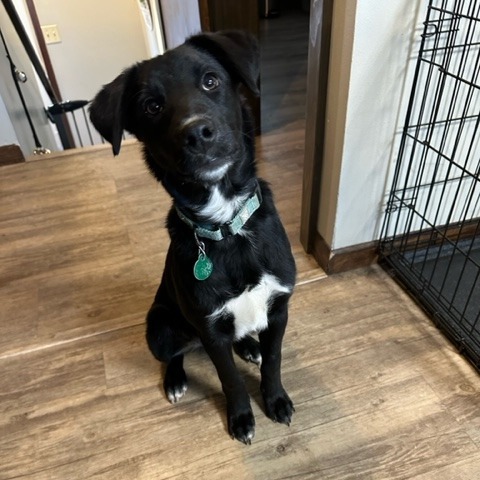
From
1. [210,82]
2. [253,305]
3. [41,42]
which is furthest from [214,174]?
[41,42]

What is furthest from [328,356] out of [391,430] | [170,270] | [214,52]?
[214,52]

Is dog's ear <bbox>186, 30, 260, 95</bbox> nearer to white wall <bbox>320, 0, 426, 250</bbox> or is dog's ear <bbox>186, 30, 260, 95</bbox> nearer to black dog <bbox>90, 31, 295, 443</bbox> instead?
black dog <bbox>90, 31, 295, 443</bbox>

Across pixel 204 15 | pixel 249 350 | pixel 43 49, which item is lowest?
pixel 43 49

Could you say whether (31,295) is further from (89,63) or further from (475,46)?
(89,63)

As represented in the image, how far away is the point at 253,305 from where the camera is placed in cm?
104

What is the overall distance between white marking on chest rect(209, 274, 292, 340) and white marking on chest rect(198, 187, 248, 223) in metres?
0.17

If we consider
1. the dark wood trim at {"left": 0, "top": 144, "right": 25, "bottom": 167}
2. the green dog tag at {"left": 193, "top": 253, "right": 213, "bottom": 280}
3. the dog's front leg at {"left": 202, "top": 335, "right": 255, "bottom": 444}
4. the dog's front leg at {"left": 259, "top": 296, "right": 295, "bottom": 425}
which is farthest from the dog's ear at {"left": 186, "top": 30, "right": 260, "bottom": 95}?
the dark wood trim at {"left": 0, "top": 144, "right": 25, "bottom": 167}

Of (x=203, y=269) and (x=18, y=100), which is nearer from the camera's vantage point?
(x=203, y=269)

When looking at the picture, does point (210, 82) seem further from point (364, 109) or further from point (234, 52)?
point (364, 109)

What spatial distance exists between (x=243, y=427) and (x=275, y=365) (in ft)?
0.62

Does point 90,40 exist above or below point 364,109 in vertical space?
below

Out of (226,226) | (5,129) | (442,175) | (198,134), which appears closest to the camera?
(198,134)

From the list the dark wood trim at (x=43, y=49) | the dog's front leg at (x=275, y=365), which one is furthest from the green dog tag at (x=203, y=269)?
the dark wood trim at (x=43, y=49)

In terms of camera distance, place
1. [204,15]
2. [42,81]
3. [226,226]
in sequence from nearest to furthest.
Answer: [226,226], [204,15], [42,81]
